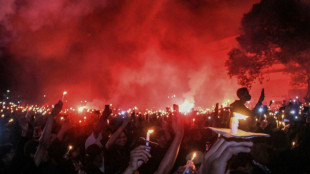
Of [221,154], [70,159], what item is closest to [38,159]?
[70,159]

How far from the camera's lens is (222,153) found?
214 centimetres

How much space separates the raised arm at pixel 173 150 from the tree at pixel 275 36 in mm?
15476

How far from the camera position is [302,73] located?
2092cm

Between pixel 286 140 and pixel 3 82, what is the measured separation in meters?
34.4

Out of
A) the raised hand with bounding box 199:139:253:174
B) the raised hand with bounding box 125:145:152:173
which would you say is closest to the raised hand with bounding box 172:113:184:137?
the raised hand with bounding box 125:145:152:173

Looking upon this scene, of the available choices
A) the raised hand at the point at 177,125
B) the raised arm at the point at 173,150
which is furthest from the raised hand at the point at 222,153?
the raised hand at the point at 177,125

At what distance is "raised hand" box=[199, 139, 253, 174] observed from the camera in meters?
2.07

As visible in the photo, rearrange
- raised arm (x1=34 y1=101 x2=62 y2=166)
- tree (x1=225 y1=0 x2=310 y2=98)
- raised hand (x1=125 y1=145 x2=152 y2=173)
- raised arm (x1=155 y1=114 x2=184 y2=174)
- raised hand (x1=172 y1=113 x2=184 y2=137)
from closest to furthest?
raised hand (x1=125 y1=145 x2=152 y2=173), raised arm (x1=155 y1=114 x2=184 y2=174), raised hand (x1=172 y1=113 x2=184 y2=137), raised arm (x1=34 y1=101 x2=62 y2=166), tree (x1=225 y1=0 x2=310 y2=98)

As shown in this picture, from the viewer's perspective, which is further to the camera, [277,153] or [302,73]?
[302,73]

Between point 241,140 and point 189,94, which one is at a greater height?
point 189,94

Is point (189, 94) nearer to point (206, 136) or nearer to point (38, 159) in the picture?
point (206, 136)

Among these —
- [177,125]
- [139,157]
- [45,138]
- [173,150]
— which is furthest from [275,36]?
[139,157]

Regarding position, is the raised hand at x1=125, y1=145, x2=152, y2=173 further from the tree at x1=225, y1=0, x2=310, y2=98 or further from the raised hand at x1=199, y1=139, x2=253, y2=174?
the tree at x1=225, y1=0, x2=310, y2=98

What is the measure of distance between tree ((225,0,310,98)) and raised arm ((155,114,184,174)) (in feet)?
50.8
